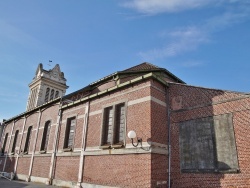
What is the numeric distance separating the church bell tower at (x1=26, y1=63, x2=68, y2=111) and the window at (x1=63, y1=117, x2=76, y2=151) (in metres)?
31.2

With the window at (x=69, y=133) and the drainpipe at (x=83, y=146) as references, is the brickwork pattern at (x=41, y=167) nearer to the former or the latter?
the window at (x=69, y=133)

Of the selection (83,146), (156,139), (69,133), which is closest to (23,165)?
(69,133)

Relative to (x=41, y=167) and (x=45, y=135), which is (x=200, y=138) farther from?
(x=45, y=135)

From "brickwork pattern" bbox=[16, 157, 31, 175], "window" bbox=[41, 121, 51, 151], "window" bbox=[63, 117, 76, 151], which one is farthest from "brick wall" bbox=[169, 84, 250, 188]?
"brickwork pattern" bbox=[16, 157, 31, 175]

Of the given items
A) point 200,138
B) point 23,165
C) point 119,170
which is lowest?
point 23,165

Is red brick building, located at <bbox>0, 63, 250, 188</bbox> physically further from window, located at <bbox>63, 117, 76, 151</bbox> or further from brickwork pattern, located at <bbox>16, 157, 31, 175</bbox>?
brickwork pattern, located at <bbox>16, 157, 31, 175</bbox>

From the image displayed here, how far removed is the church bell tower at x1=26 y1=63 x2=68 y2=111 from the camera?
46750 millimetres

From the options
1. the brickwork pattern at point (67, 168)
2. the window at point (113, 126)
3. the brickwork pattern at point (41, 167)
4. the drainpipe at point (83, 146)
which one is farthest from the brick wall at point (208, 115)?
the brickwork pattern at point (41, 167)

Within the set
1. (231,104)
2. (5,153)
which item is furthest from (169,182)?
(5,153)

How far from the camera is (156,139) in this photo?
37.4ft

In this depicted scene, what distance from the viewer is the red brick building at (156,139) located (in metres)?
10.3

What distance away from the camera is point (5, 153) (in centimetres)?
2723

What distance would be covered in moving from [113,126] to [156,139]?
10.1ft

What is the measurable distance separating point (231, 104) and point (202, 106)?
145cm
